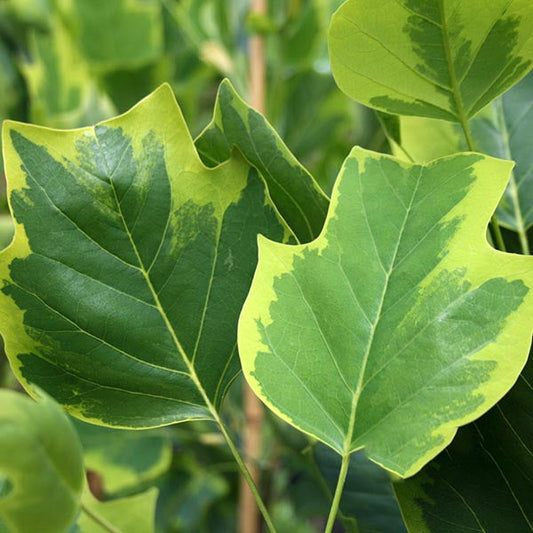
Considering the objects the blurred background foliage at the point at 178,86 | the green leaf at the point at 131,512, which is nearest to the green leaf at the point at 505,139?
the green leaf at the point at 131,512

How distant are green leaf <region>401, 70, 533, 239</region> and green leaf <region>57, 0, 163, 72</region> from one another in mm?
608

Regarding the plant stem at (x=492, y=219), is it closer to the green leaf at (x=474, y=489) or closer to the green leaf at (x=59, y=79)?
the green leaf at (x=474, y=489)

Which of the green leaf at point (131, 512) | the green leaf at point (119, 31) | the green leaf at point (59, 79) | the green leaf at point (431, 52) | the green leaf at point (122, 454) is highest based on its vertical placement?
the green leaf at point (431, 52)

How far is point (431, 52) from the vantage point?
0.28 m

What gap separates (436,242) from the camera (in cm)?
27

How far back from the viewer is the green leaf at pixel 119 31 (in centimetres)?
92

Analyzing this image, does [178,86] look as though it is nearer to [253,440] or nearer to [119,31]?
[119,31]

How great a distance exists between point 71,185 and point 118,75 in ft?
2.22

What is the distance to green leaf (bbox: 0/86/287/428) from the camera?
0.94ft

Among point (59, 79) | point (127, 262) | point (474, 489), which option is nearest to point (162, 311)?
point (127, 262)

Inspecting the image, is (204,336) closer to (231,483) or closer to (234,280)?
(234,280)

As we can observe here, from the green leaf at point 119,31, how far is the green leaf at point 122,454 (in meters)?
0.46

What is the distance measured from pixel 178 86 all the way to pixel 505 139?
704mm

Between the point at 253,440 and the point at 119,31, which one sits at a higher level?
the point at 119,31
